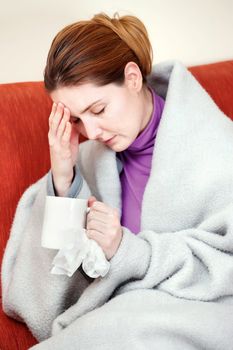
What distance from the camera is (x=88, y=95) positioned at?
1188 millimetres

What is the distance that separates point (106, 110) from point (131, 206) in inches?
10.9

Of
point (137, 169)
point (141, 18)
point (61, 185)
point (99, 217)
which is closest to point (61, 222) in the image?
point (99, 217)

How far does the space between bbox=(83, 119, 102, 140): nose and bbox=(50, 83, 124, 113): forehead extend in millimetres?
37

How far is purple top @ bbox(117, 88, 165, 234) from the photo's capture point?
4.42ft

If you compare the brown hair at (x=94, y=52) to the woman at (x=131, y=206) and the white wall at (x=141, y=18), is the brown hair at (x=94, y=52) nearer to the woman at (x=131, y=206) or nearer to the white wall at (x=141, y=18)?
the woman at (x=131, y=206)

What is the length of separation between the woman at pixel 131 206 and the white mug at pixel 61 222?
0.11 feet

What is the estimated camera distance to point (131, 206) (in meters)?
1.37

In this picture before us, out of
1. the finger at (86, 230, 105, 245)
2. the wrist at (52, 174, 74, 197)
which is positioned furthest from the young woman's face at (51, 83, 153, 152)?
the finger at (86, 230, 105, 245)

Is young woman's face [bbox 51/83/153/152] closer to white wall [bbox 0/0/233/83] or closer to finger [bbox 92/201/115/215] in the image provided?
finger [bbox 92/201/115/215]

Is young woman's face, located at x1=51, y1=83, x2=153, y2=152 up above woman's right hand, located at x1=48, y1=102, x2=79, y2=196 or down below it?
above

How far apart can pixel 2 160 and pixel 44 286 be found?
364 mm

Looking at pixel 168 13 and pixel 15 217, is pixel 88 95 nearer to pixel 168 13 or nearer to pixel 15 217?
pixel 15 217

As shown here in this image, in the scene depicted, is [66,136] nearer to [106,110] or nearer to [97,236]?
[106,110]

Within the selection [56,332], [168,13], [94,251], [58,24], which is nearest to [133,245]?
[94,251]
